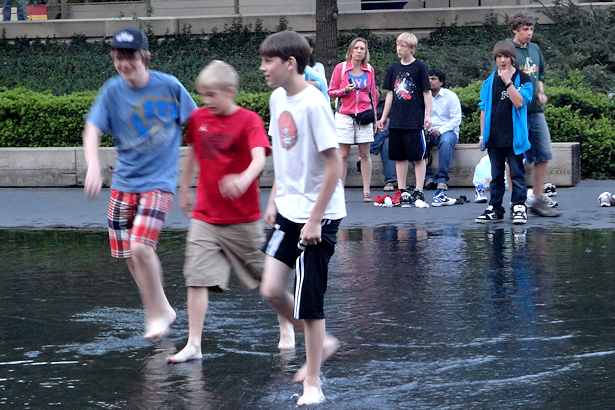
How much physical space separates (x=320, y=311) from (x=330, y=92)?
6.79 metres

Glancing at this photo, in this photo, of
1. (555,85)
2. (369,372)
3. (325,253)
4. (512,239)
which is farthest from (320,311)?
(555,85)

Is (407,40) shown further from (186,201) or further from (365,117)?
(186,201)

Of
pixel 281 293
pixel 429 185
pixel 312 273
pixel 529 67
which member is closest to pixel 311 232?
pixel 312 273

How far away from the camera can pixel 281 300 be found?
4391 millimetres

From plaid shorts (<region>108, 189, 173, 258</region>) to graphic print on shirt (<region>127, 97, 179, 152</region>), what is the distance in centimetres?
28

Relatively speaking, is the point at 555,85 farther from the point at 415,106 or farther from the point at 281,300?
the point at 281,300

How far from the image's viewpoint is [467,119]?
12.1 meters

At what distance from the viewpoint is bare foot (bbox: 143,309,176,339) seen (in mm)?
5074

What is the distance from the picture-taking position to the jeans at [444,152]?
11.2m

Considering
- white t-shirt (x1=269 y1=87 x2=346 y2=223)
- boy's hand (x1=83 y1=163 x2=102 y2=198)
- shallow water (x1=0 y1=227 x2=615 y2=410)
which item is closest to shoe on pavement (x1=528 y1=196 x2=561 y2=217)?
shallow water (x1=0 y1=227 x2=615 y2=410)

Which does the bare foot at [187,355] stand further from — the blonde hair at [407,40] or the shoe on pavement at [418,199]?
the blonde hair at [407,40]

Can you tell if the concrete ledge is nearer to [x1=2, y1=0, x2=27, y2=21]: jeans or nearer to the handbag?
the handbag

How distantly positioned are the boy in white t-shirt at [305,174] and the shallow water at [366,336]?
1.28 feet

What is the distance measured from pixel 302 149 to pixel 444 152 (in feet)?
24.4
